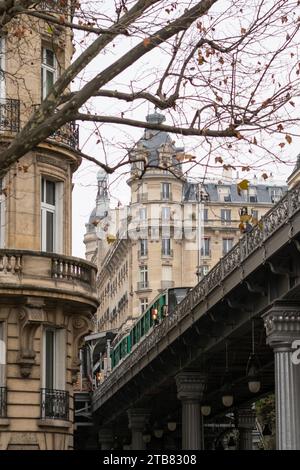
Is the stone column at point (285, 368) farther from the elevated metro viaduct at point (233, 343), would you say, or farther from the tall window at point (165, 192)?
the tall window at point (165, 192)

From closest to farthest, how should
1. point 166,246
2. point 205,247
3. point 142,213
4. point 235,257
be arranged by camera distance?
point 235,257 → point 166,246 → point 205,247 → point 142,213

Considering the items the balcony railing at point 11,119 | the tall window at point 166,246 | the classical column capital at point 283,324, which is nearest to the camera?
the balcony railing at point 11,119

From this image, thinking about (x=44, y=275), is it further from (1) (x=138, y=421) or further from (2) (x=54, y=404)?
(1) (x=138, y=421)

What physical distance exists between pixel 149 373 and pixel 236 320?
18.5m

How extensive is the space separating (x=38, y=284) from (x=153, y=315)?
28846 mm

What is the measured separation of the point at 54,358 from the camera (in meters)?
30.3

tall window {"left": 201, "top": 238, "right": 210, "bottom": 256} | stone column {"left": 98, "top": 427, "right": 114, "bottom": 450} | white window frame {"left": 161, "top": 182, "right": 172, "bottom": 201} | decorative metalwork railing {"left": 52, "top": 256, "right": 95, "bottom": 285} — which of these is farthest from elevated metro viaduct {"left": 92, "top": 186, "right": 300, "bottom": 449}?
white window frame {"left": 161, "top": 182, "right": 172, "bottom": 201}

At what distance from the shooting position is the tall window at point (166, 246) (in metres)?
128

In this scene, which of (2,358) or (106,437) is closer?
(2,358)

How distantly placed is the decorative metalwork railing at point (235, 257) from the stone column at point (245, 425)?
Answer: 1034cm

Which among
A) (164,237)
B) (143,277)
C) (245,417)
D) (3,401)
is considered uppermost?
(164,237)

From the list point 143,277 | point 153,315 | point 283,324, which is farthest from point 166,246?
point 283,324

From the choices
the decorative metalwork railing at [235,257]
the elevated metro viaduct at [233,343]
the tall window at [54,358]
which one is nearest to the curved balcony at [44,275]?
the tall window at [54,358]

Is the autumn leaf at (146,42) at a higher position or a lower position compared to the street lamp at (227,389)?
lower
